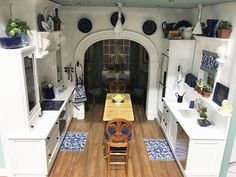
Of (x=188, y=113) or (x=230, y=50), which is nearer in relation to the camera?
(x=230, y=50)

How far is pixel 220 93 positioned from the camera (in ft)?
11.3

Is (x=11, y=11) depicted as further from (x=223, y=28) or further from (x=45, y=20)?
(x=223, y=28)

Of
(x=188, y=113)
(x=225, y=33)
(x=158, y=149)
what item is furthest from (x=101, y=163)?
(x=225, y=33)

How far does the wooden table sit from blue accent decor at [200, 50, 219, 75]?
1607mm

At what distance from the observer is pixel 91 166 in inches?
156

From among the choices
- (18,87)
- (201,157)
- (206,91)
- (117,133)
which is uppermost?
(18,87)

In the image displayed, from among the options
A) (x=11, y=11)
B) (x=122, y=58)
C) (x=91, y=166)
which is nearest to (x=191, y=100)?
(x=91, y=166)

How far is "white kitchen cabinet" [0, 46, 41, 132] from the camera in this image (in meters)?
2.93

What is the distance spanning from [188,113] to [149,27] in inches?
89.8

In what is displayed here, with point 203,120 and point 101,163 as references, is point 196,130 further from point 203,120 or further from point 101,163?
point 101,163

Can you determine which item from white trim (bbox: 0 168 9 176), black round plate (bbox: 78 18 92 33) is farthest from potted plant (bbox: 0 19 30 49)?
black round plate (bbox: 78 18 92 33)

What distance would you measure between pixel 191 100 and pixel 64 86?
9.97 ft

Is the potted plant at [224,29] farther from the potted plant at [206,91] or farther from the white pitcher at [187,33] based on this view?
the white pitcher at [187,33]

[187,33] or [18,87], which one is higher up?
[187,33]
